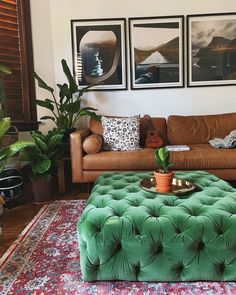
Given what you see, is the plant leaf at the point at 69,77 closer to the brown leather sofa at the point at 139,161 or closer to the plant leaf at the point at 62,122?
the plant leaf at the point at 62,122

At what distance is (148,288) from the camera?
61.5 inches

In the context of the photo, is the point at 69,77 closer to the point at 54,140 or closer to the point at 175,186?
the point at 54,140

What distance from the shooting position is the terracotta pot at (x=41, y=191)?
2863 millimetres

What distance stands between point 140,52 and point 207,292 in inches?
113

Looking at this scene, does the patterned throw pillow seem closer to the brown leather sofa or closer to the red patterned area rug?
the brown leather sofa

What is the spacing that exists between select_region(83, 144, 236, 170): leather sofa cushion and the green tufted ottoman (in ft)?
4.00

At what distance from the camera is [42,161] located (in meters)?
2.77

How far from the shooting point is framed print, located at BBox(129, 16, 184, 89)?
3.60m

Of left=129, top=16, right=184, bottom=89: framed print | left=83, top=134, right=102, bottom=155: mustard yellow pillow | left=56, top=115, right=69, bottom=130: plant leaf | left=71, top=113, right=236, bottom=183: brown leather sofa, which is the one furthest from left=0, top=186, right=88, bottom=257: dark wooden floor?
left=129, top=16, right=184, bottom=89: framed print

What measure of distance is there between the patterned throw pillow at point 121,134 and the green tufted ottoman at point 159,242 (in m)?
1.53

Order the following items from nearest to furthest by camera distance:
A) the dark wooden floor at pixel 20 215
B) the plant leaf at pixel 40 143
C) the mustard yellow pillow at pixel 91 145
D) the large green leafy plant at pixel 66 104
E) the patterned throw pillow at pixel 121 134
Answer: the dark wooden floor at pixel 20 215 < the plant leaf at pixel 40 143 < the mustard yellow pillow at pixel 91 145 < the patterned throw pillow at pixel 121 134 < the large green leafy plant at pixel 66 104

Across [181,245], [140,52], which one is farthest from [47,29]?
[181,245]

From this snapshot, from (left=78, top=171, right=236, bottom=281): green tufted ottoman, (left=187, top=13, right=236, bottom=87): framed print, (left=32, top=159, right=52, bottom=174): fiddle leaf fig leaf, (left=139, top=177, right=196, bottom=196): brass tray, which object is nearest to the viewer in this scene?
(left=78, top=171, right=236, bottom=281): green tufted ottoman

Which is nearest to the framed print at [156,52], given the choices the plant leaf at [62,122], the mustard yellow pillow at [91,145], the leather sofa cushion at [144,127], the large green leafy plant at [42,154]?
the leather sofa cushion at [144,127]
